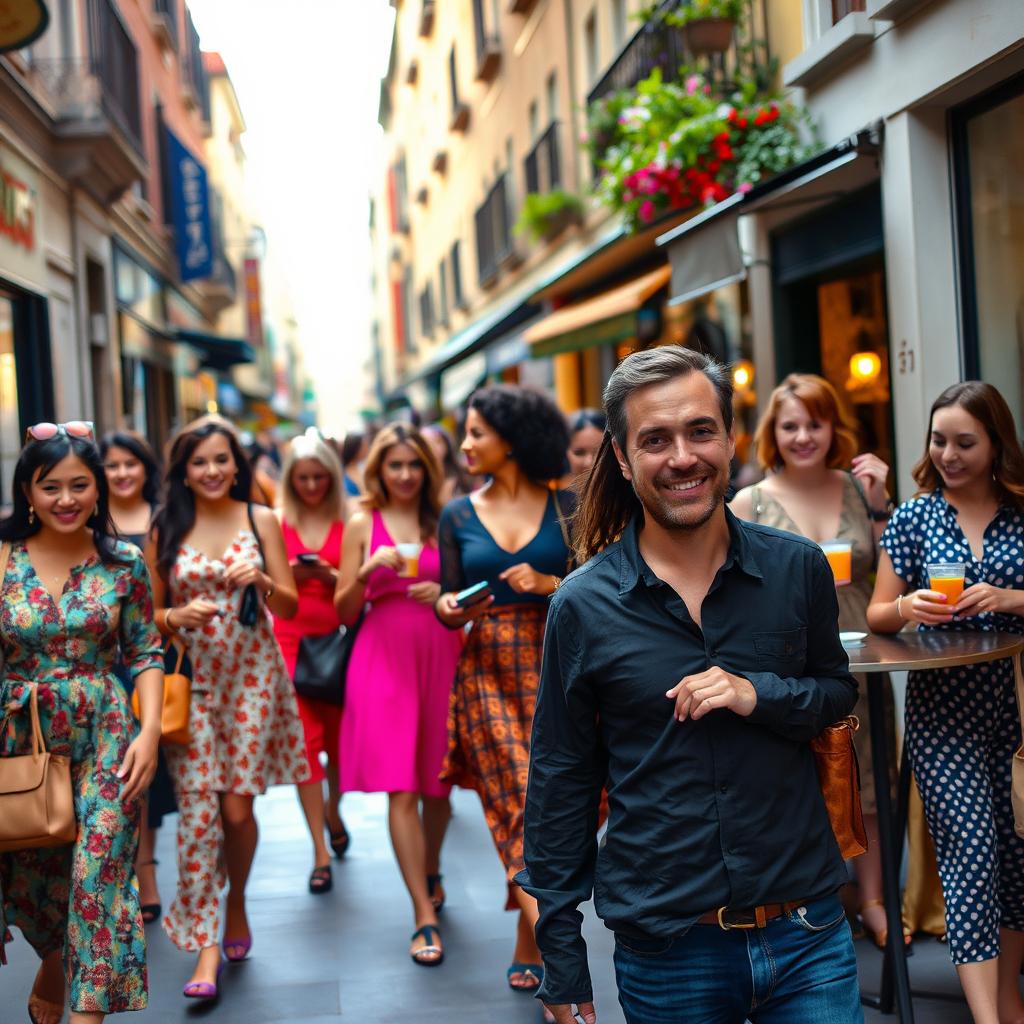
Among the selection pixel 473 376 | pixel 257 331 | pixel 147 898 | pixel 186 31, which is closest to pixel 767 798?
pixel 147 898

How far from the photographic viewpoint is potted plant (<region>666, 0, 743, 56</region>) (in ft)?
30.4

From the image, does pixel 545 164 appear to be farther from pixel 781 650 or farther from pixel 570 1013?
pixel 570 1013

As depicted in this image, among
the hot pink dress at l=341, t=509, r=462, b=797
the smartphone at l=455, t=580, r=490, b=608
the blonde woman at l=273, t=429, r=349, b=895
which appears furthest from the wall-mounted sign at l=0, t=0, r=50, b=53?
the smartphone at l=455, t=580, r=490, b=608

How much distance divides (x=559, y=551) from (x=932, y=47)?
330 cm

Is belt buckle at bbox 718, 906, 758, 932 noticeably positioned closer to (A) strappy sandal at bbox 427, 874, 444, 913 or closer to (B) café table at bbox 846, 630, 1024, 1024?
(B) café table at bbox 846, 630, 1024, 1024

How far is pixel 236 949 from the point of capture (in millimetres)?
5391

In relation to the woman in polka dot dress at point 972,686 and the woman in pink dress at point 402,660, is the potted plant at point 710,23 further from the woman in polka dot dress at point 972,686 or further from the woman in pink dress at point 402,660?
the woman in polka dot dress at point 972,686

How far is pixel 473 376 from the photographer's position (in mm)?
Answer: 17328

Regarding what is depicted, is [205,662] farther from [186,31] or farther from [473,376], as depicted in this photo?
[186,31]

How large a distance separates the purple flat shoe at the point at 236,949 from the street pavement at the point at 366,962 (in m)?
0.04

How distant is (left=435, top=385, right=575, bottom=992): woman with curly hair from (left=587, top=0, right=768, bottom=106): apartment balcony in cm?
512

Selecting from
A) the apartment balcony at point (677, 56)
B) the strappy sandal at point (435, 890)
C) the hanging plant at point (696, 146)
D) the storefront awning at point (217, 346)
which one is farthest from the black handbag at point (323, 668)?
the storefront awning at point (217, 346)

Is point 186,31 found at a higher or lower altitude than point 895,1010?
higher

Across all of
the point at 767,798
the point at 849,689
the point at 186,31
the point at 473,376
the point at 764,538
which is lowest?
the point at 767,798
